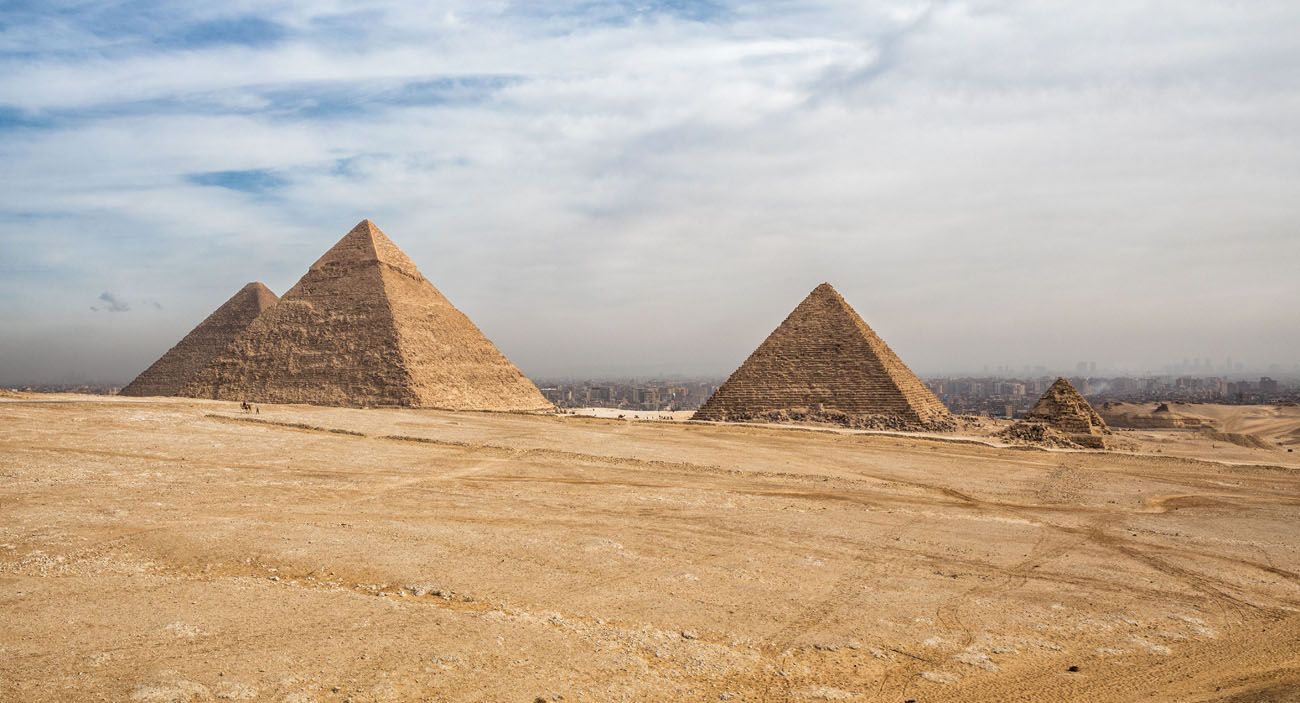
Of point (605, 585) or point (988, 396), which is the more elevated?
point (988, 396)

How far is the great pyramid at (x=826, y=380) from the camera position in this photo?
30.1m

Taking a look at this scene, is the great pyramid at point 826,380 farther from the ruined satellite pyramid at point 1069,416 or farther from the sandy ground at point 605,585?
the sandy ground at point 605,585

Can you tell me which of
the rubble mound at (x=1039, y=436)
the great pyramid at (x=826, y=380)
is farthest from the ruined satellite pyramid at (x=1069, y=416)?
the great pyramid at (x=826, y=380)

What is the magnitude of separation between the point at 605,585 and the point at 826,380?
86.7ft

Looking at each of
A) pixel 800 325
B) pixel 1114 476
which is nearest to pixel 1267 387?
pixel 800 325

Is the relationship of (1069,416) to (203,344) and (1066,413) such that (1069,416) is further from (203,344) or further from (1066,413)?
(203,344)

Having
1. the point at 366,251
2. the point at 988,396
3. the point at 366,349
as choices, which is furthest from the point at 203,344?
the point at 988,396

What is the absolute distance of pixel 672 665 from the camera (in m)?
4.99

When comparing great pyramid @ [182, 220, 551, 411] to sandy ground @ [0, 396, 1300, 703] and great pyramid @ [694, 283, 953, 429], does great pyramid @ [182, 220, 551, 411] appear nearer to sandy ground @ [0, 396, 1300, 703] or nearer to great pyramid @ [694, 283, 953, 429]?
great pyramid @ [694, 283, 953, 429]

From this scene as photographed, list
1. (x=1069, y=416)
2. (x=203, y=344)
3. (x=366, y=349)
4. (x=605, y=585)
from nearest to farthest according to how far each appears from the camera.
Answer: (x=605, y=585) < (x=1069, y=416) < (x=366, y=349) < (x=203, y=344)

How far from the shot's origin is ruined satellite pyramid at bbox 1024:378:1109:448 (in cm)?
2592

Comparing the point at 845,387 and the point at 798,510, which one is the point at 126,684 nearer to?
the point at 798,510

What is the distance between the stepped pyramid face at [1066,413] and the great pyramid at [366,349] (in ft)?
87.3

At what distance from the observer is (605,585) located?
673 centimetres
